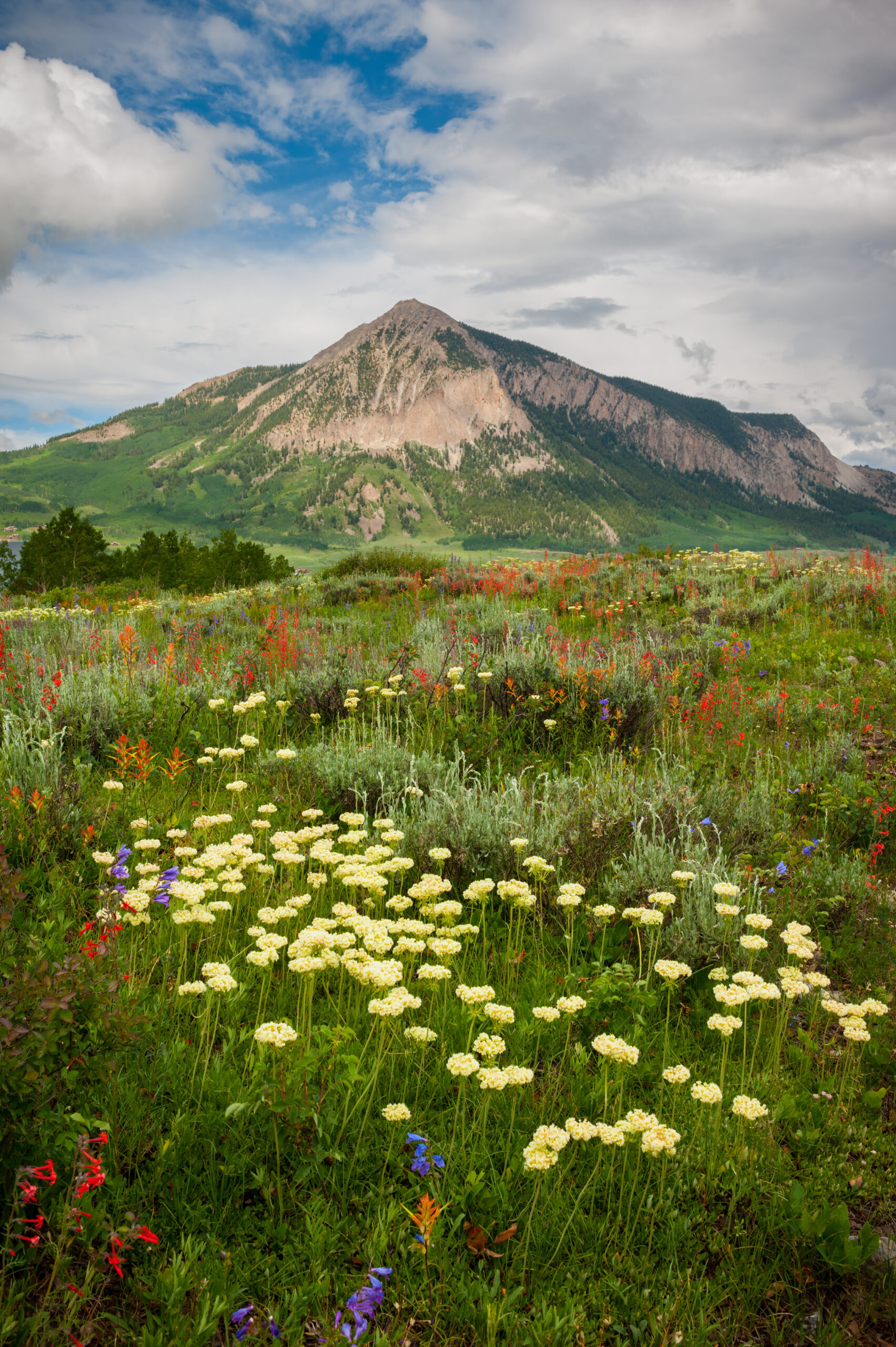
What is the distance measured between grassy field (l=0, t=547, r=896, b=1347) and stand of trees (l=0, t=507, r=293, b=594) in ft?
89.1

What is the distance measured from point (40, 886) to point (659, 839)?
3.48 m

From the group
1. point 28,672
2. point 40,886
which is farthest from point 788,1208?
point 28,672

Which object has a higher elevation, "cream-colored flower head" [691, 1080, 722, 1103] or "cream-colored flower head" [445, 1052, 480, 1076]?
"cream-colored flower head" [445, 1052, 480, 1076]

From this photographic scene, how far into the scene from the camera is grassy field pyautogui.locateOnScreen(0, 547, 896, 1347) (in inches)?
A: 68.0

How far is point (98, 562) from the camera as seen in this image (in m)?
34.2

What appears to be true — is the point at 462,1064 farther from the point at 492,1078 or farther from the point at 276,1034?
the point at 276,1034

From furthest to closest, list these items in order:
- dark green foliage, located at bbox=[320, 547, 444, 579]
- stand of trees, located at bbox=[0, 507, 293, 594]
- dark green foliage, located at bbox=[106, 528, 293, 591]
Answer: dark green foliage, located at bbox=[106, 528, 293, 591]
stand of trees, located at bbox=[0, 507, 293, 594]
dark green foliage, located at bbox=[320, 547, 444, 579]

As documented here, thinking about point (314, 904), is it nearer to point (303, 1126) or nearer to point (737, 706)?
point (303, 1126)

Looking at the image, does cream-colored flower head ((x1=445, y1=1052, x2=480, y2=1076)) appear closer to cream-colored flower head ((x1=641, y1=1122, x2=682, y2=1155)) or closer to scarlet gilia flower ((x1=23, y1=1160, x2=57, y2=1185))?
cream-colored flower head ((x1=641, y1=1122, x2=682, y2=1155))

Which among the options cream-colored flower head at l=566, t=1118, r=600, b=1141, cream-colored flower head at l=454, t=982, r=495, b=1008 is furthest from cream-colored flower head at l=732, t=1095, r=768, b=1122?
cream-colored flower head at l=454, t=982, r=495, b=1008

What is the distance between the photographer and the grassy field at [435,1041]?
5.67 ft

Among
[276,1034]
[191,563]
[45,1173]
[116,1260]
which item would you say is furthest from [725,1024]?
[191,563]

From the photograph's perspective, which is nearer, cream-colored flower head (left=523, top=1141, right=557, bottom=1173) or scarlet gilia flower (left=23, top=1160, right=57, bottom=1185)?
scarlet gilia flower (left=23, top=1160, right=57, bottom=1185)

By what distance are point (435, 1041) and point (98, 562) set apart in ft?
121
